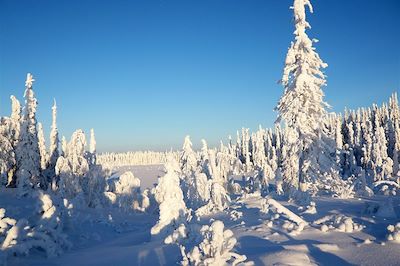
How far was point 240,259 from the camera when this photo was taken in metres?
5.62

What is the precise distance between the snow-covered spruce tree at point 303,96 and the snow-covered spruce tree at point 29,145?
28210 millimetres

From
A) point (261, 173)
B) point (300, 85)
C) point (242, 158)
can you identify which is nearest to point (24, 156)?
point (261, 173)

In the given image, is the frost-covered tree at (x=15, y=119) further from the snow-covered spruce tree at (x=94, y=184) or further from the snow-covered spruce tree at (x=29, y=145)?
the snow-covered spruce tree at (x=94, y=184)

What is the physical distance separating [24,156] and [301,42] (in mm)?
30213

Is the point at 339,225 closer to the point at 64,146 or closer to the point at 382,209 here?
the point at 382,209

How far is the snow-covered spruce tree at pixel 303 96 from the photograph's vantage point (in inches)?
687

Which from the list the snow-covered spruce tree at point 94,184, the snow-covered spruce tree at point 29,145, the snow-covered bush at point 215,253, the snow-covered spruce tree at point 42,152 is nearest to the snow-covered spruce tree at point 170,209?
the snow-covered bush at point 215,253

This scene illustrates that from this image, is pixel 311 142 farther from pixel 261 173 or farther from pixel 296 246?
pixel 261 173

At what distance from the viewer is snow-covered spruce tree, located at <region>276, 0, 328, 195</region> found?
17.5m

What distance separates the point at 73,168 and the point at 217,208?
82.7ft

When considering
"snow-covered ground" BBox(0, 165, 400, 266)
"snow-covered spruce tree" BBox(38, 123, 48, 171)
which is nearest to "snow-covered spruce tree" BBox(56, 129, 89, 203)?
"snow-covered spruce tree" BBox(38, 123, 48, 171)

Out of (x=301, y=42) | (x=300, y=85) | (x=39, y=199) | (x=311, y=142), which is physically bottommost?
(x=39, y=199)

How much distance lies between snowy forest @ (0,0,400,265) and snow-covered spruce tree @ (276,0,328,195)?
5 centimetres

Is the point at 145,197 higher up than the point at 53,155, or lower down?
lower down
